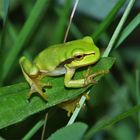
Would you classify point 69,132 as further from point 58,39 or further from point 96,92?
point 96,92

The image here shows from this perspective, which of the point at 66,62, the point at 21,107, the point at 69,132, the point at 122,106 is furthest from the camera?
the point at 122,106

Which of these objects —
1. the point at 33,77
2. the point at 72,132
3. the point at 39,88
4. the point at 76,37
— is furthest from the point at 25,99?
the point at 76,37

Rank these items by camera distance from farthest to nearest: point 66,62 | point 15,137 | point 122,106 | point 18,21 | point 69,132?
point 18,21, point 122,106, point 15,137, point 66,62, point 69,132

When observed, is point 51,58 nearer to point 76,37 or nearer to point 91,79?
point 91,79

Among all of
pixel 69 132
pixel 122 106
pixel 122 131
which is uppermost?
pixel 69 132

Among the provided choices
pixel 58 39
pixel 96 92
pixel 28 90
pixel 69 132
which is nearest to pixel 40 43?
pixel 96 92

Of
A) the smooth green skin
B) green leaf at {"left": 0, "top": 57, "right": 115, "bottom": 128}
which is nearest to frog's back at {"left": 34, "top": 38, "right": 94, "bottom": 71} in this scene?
the smooth green skin

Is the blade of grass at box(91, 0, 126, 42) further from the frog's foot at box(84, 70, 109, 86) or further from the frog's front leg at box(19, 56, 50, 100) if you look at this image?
the frog's front leg at box(19, 56, 50, 100)
